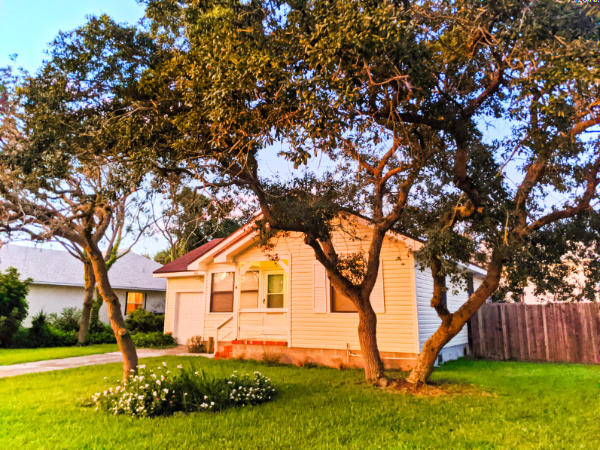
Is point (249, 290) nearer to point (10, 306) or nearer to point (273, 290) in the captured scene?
point (273, 290)

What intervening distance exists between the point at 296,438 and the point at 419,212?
5.93 metres

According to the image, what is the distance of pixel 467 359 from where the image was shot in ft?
48.3

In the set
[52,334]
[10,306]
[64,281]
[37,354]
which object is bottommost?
[37,354]

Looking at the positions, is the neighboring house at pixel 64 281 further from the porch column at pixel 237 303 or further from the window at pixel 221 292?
the porch column at pixel 237 303

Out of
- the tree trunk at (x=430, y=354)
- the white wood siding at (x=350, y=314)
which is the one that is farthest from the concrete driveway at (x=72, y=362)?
the tree trunk at (x=430, y=354)

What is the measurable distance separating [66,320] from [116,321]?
16.5 m

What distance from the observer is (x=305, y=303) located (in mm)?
13438

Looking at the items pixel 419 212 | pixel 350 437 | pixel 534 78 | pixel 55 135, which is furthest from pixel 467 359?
pixel 55 135

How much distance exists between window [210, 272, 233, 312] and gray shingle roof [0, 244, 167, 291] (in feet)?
38.3

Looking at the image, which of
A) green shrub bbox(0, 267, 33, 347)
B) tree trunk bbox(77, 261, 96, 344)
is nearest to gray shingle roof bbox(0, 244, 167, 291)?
green shrub bbox(0, 267, 33, 347)

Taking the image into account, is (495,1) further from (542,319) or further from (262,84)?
(542,319)

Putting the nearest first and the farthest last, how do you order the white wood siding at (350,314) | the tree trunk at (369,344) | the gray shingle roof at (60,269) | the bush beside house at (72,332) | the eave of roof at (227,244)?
the tree trunk at (369,344) → the eave of roof at (227,244) → the white wood siding at (350,314) → the bush beside house at (72,332) → the gray shingle roof at (60,269)

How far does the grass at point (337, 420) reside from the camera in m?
5.30

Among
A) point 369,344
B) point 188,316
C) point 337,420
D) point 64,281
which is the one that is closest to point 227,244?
point 188,316
